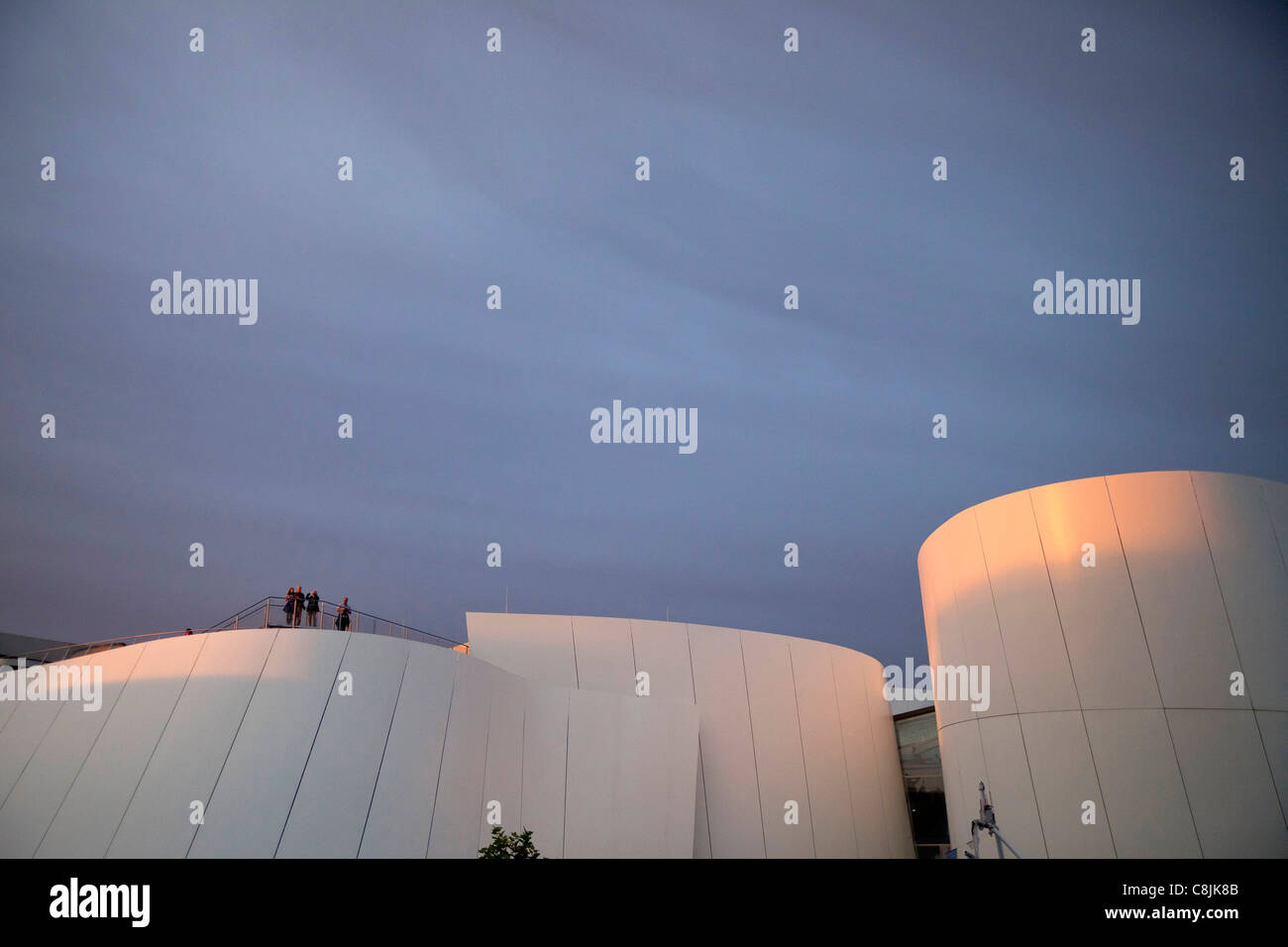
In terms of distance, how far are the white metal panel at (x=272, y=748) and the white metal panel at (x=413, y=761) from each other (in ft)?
5.27

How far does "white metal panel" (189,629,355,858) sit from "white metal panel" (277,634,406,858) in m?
0.23

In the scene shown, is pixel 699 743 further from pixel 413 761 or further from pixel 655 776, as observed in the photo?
pixel 413 761

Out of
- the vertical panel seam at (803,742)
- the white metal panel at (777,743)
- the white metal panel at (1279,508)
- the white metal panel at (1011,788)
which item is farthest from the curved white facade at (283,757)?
the white metal panel at (1279,508)

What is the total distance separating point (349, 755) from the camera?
1609 cm

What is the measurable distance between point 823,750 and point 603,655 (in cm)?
865

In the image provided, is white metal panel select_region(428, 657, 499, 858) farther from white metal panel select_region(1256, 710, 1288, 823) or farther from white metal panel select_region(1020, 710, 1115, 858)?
white metal panel select_region(1256, 710, 1288, 823)

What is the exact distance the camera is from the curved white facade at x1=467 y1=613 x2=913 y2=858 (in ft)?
77.6

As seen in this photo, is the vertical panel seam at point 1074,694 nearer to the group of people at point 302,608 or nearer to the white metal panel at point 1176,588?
the white metal panel at point 1176,588

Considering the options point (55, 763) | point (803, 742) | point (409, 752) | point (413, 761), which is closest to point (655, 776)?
point (803, 742)

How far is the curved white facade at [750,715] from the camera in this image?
931 inches

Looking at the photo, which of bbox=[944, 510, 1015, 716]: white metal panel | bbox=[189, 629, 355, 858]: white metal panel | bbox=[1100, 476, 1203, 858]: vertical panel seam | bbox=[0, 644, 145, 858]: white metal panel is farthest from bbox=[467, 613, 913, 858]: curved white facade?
bbox=[1100, 476, 1203, 858]: vertical panel seam

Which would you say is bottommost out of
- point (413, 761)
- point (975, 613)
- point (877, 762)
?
point (877, 762)
